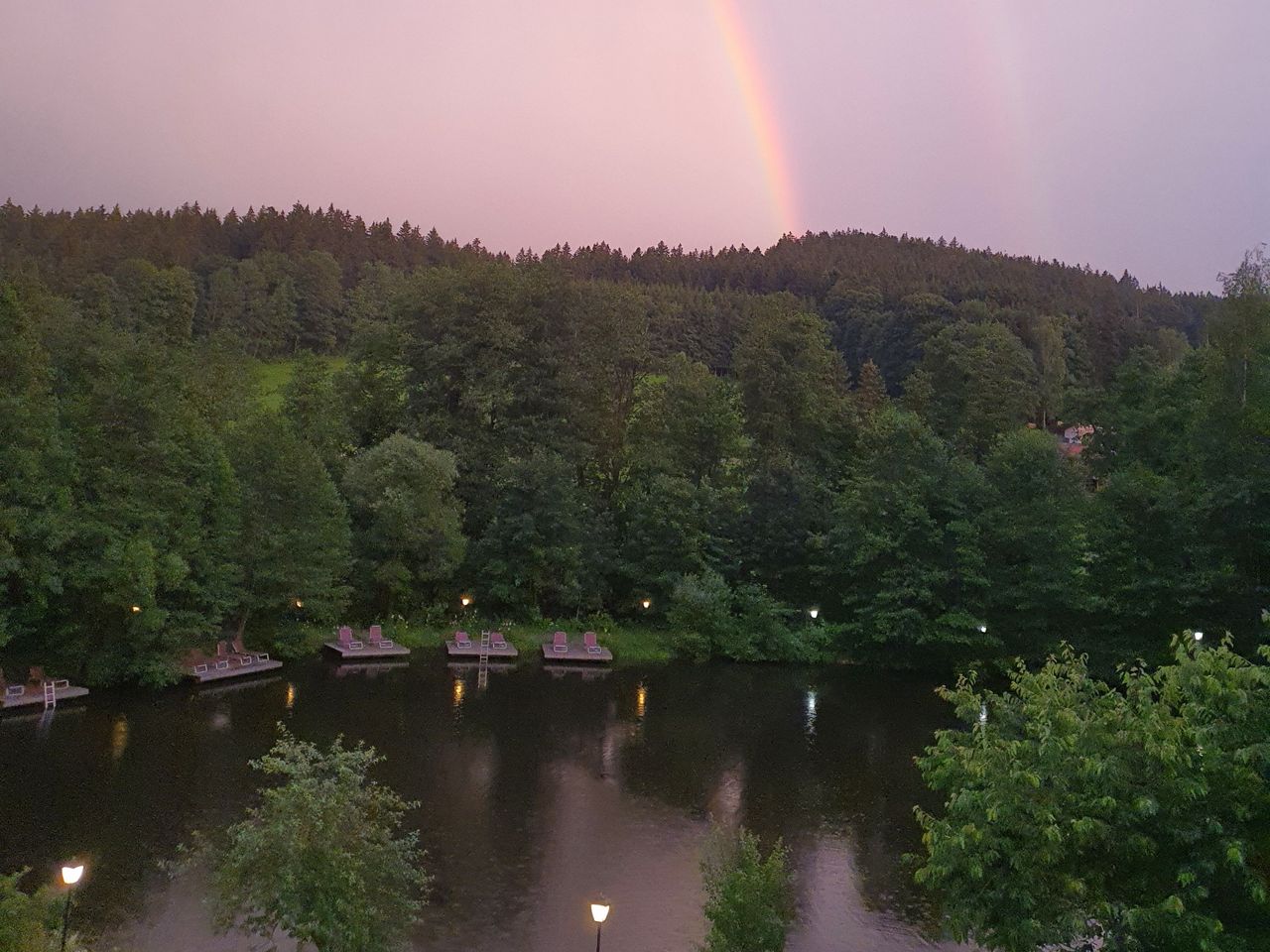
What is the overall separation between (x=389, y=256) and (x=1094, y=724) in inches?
3460

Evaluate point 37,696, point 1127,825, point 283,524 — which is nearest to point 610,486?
point 283,524

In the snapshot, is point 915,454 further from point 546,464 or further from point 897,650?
point 546,464

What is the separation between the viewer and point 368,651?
2844 cm

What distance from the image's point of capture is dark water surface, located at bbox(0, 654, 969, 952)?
45.7 feet

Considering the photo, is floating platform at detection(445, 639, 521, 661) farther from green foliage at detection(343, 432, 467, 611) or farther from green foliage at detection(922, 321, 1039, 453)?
green foliage at detection(922, 321, 1039, 453)

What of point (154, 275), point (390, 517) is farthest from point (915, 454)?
point (154, 275)

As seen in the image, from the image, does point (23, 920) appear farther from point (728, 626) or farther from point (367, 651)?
point (728, 626)

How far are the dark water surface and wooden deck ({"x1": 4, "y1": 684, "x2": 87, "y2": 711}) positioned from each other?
46cm

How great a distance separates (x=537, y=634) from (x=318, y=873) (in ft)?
73.5

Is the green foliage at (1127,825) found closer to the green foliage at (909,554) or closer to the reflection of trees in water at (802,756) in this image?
the reflection of trees in water at (802,756)

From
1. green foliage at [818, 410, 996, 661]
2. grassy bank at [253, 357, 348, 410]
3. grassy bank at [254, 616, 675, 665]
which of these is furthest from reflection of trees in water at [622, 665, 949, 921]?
grassy bank at [253, 357, 348, 410]

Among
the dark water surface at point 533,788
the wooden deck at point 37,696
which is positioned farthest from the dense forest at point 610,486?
the dark water surface at point 533,788

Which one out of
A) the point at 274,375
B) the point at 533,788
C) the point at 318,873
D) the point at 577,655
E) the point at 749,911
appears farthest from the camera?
the point at 274,375

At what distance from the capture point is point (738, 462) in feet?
125
